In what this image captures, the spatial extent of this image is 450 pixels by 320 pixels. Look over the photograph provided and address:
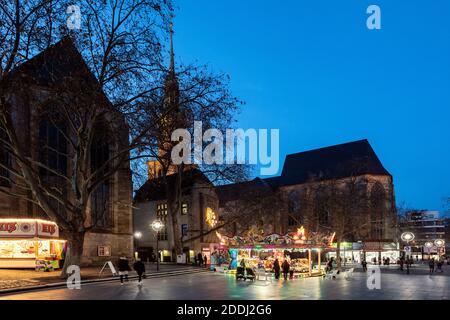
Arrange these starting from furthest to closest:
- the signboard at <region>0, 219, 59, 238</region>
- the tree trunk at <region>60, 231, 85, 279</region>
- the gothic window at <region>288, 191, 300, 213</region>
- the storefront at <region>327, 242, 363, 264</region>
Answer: the gothic window at <region>288, 191, 300, 213</region> < the storefront at <region>327, 242, 363, 264</region> < the signboard at <region>0, 219, 59, 238</region> < the tree trunk at <region>60, 231, 85, 279</region>

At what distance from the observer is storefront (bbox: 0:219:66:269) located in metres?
35.3

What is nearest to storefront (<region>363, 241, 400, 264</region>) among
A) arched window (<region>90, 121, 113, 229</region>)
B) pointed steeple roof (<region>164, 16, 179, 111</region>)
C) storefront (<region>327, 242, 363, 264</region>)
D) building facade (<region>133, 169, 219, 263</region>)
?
storefront (<region>327, 242, 363, 264</region>)

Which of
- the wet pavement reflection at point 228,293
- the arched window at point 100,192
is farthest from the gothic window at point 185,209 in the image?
the wet pavement reflection at point 228,293

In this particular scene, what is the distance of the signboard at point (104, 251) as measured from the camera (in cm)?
4731

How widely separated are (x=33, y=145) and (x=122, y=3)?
16993mm

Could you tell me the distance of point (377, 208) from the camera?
7306 centimetres

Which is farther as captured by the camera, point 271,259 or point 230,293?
point 271,259

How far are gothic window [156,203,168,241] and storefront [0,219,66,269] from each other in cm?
3915

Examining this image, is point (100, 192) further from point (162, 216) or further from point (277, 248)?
point (162, 216)

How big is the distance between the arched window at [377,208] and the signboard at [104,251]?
35292mm

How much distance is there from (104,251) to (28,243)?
11896 millimetres

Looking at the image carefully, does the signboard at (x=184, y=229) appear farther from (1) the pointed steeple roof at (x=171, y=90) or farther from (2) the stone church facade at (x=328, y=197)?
(1) the pointed steeple roof at (x=171, y=90)

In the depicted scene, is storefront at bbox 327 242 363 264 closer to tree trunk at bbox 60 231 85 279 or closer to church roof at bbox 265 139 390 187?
church roof at bbox 265 139 390 187

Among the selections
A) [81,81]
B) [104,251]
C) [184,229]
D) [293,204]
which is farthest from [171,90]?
[293,204]
